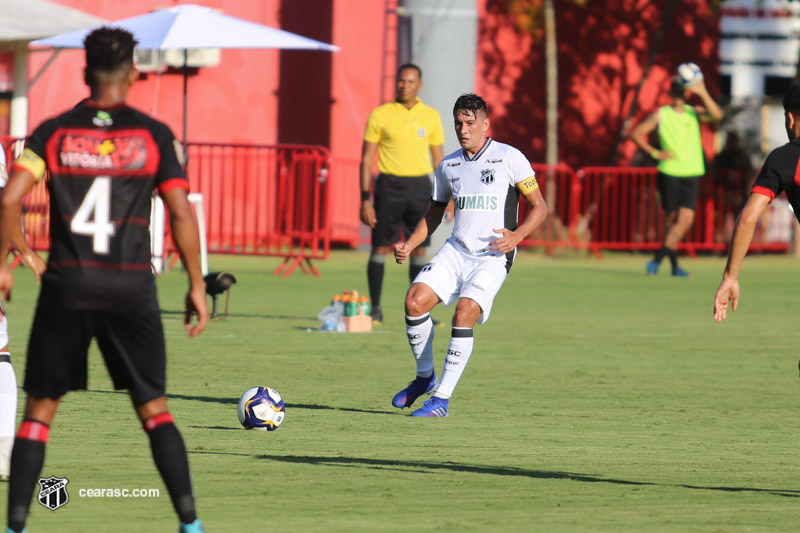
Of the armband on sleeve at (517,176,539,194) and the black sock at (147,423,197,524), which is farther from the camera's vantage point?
the armband on sleeve at (517,176,539,194)

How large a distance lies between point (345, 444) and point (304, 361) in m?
3.47

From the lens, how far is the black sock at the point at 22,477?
16.8ft

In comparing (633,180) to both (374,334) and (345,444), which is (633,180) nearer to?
(374,334)

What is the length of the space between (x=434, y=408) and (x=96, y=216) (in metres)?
3.80

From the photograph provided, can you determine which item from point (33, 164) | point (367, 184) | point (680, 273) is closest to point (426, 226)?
point (367, 184)

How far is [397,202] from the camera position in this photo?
1331 centimetres

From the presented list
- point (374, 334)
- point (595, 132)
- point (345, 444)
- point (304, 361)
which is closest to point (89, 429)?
point (345, 444)

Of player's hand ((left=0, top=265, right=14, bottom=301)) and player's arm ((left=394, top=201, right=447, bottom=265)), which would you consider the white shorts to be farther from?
player's hand ((left=0, top=265, right=14, bottom=301))

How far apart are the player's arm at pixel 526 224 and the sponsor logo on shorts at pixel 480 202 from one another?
0.19m

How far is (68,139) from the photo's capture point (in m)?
5.18

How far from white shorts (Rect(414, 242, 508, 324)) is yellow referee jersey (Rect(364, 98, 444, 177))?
4299 mm

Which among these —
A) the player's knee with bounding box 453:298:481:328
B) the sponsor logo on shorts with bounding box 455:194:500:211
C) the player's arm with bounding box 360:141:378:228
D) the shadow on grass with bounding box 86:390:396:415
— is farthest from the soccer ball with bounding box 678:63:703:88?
the shadow on grass with bounding box 86:390:396:415

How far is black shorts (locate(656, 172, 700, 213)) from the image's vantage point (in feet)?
62.7

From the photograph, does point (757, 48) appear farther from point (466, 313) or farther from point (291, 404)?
point (291, 404)
